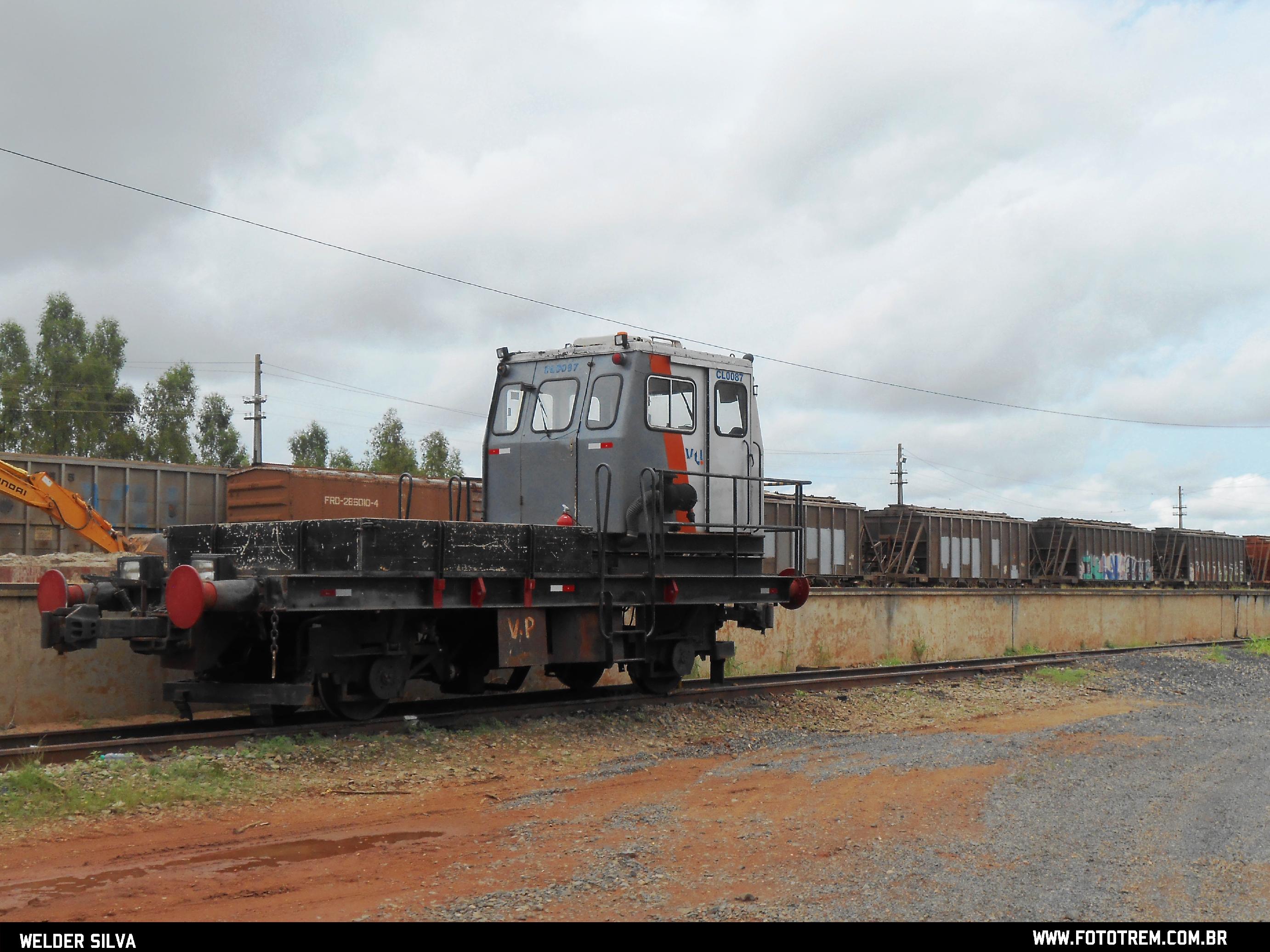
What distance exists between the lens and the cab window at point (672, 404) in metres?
11.4

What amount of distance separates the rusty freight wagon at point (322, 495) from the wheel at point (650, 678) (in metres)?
9.07

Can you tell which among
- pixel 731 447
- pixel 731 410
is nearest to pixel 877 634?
pixel 731 447

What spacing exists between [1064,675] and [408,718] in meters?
11.4

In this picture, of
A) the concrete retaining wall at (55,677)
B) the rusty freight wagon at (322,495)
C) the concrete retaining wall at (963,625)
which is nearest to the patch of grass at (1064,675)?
the concrete retaining wall at (963,625)

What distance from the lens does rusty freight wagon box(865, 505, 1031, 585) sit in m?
35.8

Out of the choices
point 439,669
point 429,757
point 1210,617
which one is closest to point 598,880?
point 429,757

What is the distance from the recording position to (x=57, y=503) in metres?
16.4

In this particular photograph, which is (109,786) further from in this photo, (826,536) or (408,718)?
(826,536)

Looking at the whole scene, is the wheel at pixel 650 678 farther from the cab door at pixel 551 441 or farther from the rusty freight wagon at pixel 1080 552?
the rusty freight wagon at pixel 1080 552

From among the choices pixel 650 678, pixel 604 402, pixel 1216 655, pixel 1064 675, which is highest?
pixel 604 402

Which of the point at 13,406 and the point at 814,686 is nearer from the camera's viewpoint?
the point at 814,686

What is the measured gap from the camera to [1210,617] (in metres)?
30.1
